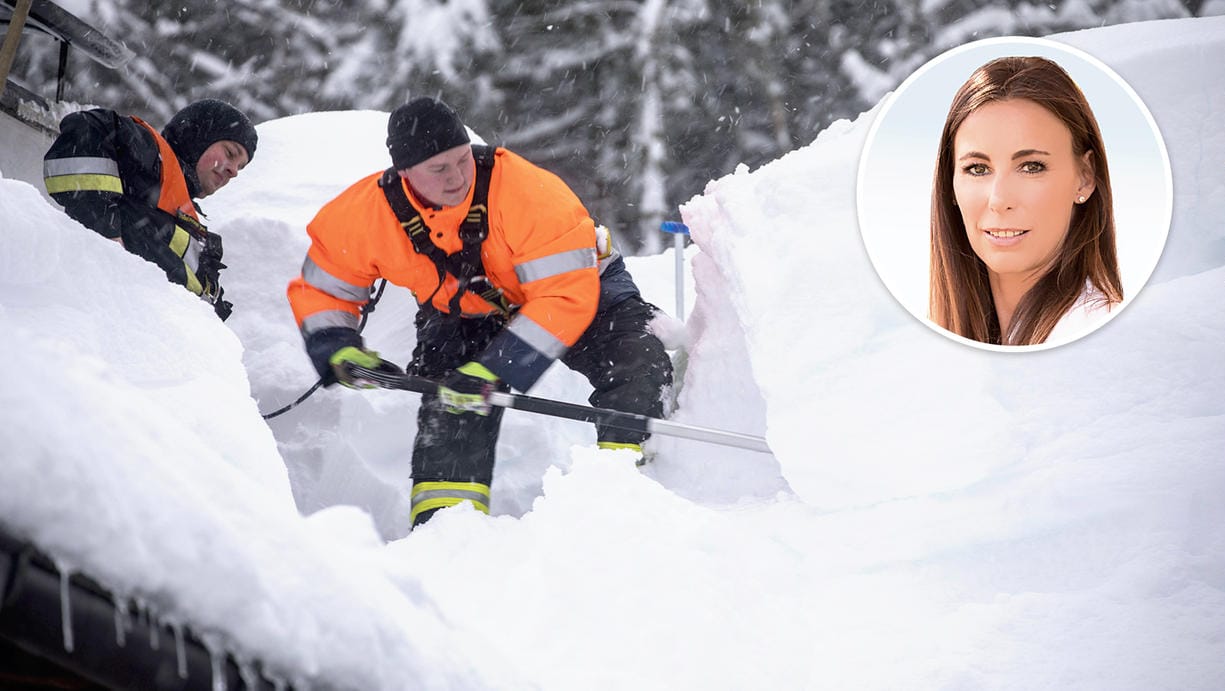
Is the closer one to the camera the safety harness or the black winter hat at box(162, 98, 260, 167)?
the safety harness

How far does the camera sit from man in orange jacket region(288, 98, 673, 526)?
263 cm

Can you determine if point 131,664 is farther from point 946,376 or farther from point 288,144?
point 288,144

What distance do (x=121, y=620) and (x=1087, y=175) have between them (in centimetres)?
169

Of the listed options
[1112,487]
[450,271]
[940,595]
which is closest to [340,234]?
[450,271]

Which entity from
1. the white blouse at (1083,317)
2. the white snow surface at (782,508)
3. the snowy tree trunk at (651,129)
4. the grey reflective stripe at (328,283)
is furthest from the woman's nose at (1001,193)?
the snowy tree trunk at (651,129)

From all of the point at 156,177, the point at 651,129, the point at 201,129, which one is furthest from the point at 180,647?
the point at 651,129

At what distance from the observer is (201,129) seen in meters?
3.53

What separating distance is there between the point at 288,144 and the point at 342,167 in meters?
0.56

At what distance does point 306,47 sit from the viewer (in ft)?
34.4

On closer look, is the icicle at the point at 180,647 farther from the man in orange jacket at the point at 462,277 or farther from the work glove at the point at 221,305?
the work glove at the point at 221,305

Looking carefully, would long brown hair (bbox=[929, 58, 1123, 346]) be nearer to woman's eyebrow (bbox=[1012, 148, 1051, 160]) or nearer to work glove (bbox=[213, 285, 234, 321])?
woman's eyebrow (bbox=[1012, 148, 1051, 160])

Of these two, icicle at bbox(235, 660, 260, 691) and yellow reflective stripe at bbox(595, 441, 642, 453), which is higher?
yellow reflective stripe at bbox(595, 441, 642, 453)

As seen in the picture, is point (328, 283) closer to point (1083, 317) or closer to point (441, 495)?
point (441, 495)

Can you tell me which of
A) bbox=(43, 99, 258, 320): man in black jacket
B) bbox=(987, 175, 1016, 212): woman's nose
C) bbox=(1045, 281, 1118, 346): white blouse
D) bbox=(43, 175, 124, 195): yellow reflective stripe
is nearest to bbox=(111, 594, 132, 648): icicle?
bbox=(987, 175, 1016, 212): woman's nose
